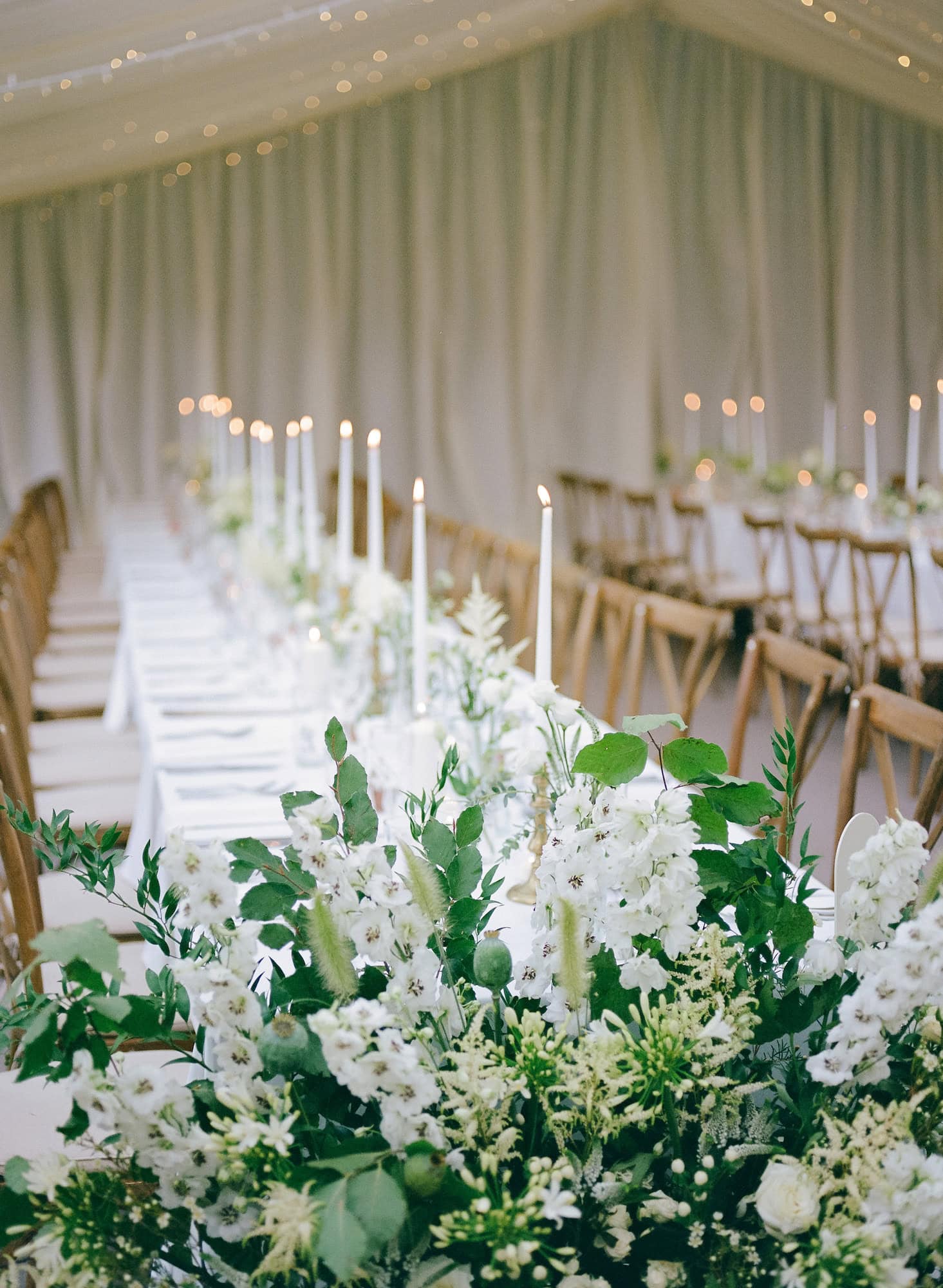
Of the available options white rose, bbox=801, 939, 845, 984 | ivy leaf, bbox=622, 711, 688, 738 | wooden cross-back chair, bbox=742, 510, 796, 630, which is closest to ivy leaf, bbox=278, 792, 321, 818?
ivy leaf, bbox=622, 711, 688, 738

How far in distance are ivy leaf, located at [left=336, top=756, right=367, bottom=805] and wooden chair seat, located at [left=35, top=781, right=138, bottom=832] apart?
2294 mm

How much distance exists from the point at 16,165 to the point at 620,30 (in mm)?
4613

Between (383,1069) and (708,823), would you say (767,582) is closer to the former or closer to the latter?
(708,823)

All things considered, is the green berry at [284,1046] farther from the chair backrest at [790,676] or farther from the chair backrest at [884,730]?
the chair backrest at [790,676]

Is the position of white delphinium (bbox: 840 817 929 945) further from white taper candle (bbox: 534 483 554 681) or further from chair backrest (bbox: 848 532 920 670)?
chair backrest (bbox: 848 532 920 670)

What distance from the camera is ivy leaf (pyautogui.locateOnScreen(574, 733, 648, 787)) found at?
3.32 ft

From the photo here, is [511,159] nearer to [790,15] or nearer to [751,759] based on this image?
[790,15]

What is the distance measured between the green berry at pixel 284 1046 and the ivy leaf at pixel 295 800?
15 centimetres

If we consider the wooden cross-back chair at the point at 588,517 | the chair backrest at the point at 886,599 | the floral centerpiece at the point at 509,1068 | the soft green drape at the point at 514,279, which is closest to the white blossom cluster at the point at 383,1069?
the floral centerpiece at the point at 509,1068

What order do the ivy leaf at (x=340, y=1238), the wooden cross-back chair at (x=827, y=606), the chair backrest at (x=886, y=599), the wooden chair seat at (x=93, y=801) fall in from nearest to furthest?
the ivy leaf at (x=340, y=1238) → the wooden chair seat at (x=93, y=801) → the chair backrest at (x=886, y=599) → the wooden cross-back chair at (x=827, y=606)

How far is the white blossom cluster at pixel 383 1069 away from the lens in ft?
2.58

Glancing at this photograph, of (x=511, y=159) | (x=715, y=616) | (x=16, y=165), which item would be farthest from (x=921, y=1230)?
(x=511, y=159)

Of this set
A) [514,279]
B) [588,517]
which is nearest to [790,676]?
[588,517]

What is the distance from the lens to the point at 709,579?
663cm
